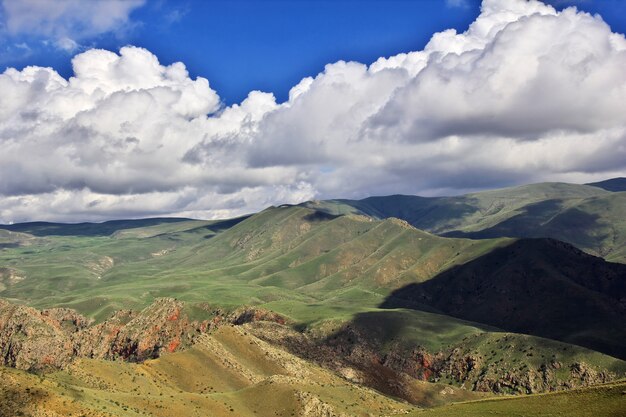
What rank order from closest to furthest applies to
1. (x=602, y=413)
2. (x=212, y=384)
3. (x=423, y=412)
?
(x=602, y=413), (x=423, y=412), (x=212, y=384)

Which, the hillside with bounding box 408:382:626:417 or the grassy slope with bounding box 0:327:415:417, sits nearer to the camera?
the hillside with bounding box 408:382:626:417

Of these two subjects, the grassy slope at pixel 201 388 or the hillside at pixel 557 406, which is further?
the grassy slope at pixel 201 388

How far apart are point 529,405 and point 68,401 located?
7214 centimetres

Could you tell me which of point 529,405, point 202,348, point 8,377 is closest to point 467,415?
point 529,405

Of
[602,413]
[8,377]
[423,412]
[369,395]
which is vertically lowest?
[369,395]

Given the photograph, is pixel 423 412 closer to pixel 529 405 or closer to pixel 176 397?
pixel 529 405

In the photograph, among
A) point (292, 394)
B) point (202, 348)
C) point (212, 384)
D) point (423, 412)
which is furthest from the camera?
point (202, 348)

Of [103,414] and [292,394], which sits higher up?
[103,414]

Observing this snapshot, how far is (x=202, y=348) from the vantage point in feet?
544

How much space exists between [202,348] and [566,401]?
105m

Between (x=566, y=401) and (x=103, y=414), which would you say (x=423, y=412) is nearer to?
(x=566, y=401)

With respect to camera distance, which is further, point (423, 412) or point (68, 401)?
point (423, 412)

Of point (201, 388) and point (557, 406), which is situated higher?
point (557, 406)

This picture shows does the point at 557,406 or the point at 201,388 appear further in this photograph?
the point at 201,388
